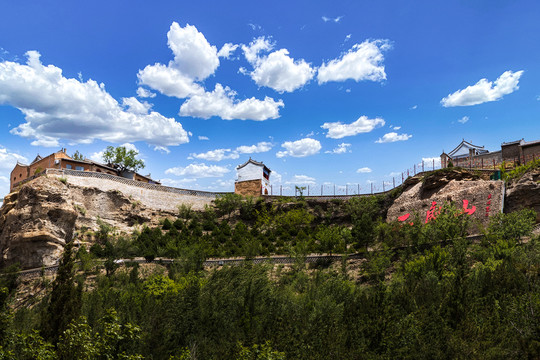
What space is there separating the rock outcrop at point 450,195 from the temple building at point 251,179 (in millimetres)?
17940

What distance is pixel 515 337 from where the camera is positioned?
32.4ft

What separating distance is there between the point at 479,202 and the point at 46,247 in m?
39.9

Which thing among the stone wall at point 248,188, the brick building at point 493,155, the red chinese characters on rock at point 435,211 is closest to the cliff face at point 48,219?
the stone wall at point 248,188

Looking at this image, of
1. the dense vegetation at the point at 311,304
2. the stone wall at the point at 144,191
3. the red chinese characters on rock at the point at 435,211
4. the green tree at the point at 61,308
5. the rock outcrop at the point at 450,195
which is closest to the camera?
the dense vegetation at the point at 311,304

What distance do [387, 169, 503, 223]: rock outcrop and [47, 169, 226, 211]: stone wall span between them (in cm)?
2423

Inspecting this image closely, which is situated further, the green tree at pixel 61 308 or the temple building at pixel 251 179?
the temple building at pixel 251 179

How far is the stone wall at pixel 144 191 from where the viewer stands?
3697 cm

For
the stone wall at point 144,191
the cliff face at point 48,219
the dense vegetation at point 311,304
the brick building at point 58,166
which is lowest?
the dense vegetation at point 311,304

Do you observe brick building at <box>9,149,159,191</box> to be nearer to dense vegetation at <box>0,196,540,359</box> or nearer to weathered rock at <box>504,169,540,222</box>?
dense vegetation at <box>0,196,540,359</box>

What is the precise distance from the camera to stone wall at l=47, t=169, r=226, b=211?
121 feet

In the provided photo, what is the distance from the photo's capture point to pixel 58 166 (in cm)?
4025

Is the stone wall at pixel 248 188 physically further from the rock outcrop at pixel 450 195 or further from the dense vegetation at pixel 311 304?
the rock outcrop at pixel 450 195

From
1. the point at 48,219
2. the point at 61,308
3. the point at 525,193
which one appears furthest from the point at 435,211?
the point at 48,219

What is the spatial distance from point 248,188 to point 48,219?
24275mm
